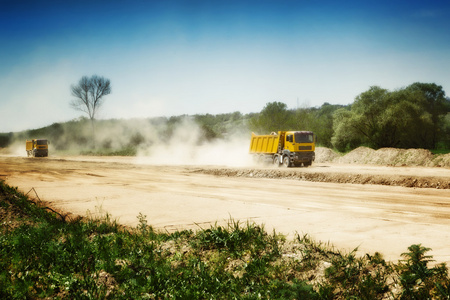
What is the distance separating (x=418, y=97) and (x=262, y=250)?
1789 inches

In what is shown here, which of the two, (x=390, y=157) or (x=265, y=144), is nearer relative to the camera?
(x=265, y=144)

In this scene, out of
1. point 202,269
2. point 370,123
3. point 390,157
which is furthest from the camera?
point 370,123

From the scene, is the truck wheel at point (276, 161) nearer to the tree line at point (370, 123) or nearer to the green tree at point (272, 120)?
the tree line at point (370, 123)

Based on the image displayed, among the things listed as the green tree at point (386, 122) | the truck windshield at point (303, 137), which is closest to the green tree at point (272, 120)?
the green tree at point (386, 122)

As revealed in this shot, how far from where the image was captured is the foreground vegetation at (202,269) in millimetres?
4391

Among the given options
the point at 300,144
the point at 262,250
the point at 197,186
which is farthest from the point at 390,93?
the point at 262,250

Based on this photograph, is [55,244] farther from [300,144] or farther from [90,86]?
[90,86]

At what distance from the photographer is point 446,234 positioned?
760 centimetres

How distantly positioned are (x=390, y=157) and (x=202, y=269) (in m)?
31.6

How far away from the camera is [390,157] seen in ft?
107

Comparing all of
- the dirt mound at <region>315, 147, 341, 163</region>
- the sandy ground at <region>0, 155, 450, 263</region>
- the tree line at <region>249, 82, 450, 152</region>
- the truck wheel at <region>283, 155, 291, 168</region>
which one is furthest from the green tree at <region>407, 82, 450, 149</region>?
the sandy ground at <region>0, 155, 450, 263</region>

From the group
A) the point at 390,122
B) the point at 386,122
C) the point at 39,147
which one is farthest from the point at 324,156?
the point at 39,147

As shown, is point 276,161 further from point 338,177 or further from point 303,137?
point 338,177

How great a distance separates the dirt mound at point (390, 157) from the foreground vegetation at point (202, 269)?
27.0 m
